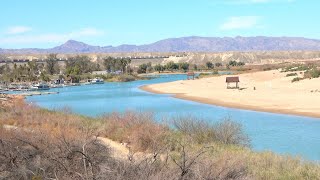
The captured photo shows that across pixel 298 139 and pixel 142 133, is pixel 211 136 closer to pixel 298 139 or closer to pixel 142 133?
pixel 142 133

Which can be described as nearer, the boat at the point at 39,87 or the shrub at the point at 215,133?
the shrub at the point at 215,133

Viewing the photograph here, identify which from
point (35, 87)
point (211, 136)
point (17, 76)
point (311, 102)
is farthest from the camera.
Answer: point (17, 76)

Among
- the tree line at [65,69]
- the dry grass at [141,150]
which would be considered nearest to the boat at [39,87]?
the tree line at [65,69]

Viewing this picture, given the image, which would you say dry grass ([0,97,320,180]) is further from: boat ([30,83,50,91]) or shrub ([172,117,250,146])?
boat ([30,83,50,91])

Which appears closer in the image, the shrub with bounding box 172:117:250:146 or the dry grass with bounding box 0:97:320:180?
the dry grass with bounding box 0:97:320:180

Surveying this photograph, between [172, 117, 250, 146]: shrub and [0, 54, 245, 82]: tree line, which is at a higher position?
[172, 117, 250, 146]: shrub

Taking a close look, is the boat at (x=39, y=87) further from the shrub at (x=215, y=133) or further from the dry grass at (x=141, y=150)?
the shrub at (x=215, y=133)

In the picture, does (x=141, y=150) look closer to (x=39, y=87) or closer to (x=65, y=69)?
(x=39, y=87)

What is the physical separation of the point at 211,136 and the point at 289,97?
105 feet

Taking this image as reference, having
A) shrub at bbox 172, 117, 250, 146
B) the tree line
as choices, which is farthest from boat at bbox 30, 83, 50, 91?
shrub at bbox 172, 117, 250, 146

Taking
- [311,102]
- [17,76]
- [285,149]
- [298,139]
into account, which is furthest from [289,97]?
[17,76]

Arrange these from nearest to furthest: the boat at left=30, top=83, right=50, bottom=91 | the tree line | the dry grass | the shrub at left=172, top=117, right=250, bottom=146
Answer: the dry grass
the shrub at left=172, top=117, right=250, bottom=146
the boat at left=30, top=83, right=50, bottom=91
the tree line

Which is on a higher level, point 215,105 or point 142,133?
point 142,133

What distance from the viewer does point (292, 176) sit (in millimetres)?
12562
